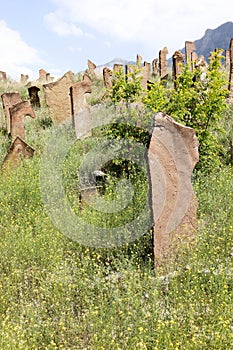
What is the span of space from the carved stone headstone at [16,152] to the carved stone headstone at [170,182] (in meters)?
4.49

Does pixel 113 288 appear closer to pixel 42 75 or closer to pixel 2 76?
pixel 2 76

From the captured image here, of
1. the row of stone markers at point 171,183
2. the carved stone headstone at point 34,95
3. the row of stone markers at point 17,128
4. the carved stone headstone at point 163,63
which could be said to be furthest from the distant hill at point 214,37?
the row of stone markers at point 171,183

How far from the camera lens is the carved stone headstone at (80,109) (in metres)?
9.88

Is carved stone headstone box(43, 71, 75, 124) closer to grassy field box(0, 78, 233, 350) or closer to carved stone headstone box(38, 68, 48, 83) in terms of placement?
grassy field box(0, 78, 233, 350)

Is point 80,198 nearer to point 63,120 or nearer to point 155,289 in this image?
point 155,289

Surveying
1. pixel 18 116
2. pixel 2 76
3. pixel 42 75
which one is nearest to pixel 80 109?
pixel 18 116

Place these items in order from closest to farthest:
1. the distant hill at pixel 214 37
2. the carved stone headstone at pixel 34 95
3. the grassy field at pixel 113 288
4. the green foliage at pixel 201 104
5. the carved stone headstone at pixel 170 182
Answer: the grassy field at pixel 113 288
the carved stone headstone at pixel 170 182
the green foliage at pixel 201 104
the carved stone headstone at pixel 34 95
the distant hill at pixel 214 37

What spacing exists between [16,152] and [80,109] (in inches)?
87.9

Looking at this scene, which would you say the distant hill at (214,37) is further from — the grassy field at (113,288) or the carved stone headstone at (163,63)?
the grassy field at (113,288)

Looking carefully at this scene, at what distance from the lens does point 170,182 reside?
194 inches

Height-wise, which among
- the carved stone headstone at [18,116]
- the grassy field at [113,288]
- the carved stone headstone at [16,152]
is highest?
the carved stone headstone at [18,116]

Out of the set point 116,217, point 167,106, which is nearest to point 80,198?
point 116,217

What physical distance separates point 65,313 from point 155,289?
964 mm

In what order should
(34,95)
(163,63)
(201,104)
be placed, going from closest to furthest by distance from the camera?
(201,104) < (34,95) < (163,63)
